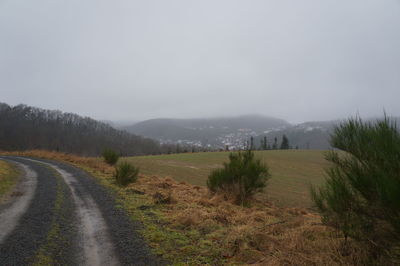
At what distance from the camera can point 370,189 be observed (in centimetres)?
351

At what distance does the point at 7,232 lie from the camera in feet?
19.9

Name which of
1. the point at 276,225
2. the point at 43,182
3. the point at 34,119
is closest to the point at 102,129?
the point at 34,119

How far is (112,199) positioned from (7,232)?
4.17 m

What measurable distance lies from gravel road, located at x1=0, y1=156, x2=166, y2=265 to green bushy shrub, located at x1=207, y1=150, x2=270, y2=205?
5593 mm

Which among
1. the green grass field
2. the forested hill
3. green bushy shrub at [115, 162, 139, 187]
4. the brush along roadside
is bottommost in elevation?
the green grass field

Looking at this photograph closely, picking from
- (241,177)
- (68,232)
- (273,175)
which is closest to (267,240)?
(68,232)

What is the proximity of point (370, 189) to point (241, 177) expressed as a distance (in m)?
9.74

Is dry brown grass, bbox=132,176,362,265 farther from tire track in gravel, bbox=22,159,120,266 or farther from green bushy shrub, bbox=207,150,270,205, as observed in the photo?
green bushy shrub, bbox=207,150,270,205

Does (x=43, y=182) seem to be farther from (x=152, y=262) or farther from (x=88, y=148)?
(x=88, y=148)

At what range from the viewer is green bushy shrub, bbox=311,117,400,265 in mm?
3182

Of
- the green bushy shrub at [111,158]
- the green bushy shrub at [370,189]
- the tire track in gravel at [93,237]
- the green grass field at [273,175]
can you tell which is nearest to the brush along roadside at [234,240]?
the green bushy shrub at [370,189]

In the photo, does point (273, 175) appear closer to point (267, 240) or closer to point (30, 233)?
point (267, 240)

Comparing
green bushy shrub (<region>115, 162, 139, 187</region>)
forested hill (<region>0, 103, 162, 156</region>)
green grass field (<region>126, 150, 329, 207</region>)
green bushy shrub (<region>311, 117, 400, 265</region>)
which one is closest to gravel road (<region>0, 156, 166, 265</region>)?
green bushy shrub (<region>115, 162, 139, 187</region>)

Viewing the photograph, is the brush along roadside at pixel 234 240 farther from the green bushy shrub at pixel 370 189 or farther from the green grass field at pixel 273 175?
the green grass field at pixel 273 175
